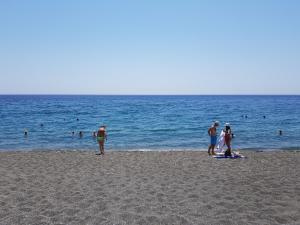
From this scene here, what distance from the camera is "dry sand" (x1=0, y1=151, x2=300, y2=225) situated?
7625 millimetres

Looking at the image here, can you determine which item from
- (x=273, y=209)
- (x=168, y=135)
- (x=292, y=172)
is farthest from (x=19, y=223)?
(x=168, y=135)

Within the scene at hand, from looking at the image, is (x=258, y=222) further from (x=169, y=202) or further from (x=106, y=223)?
(x=106, y=223)

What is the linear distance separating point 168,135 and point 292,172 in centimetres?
1943

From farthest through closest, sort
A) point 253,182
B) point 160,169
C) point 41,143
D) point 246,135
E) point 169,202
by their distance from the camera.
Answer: point 246,135 → point 41,143 → point 160,169 → point 253,182 → point 169,202

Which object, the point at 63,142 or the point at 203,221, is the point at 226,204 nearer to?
the point at 203,221

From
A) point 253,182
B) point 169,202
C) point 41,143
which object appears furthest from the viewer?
point 41,143

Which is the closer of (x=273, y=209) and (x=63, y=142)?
(x=273, y=209)

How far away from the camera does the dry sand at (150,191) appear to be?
7.62m

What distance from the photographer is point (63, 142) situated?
2709 cm

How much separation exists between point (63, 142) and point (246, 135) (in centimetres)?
1565

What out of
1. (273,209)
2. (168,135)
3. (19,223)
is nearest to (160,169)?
(273,209)

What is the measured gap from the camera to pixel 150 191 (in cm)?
987

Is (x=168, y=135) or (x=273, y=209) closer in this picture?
(x=273, y=209)

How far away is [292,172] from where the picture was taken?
12.6 m
